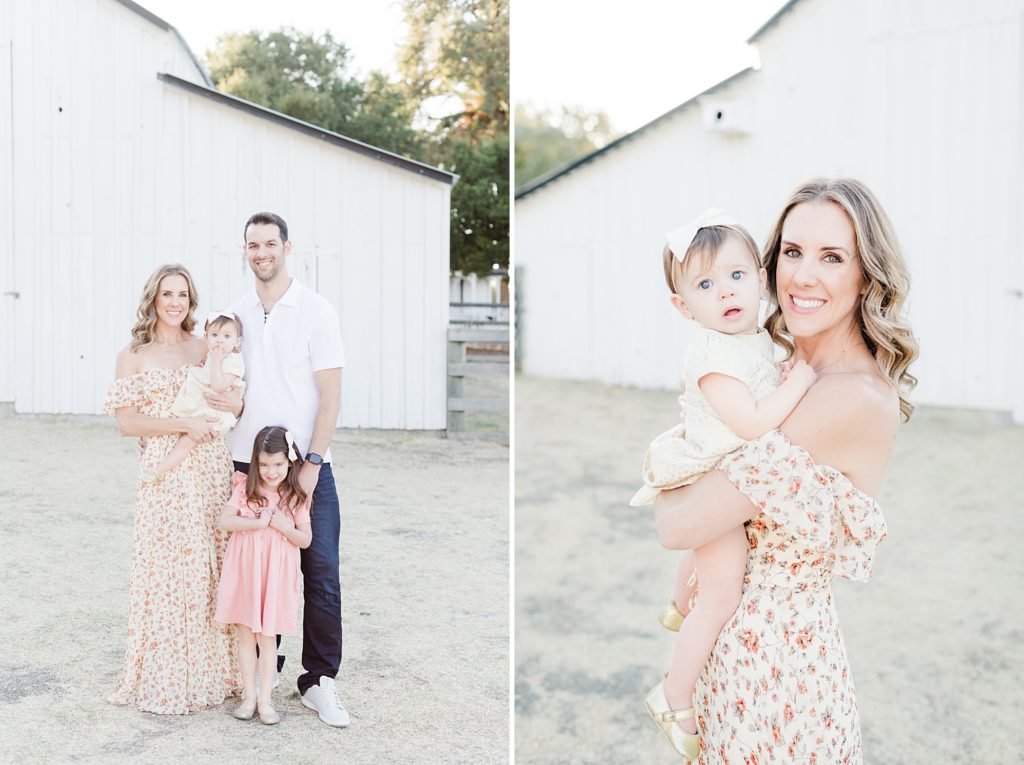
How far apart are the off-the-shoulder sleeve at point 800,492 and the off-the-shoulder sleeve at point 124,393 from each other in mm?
1374

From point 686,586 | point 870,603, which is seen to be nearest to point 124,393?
point 686,586

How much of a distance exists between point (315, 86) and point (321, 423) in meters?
1.05

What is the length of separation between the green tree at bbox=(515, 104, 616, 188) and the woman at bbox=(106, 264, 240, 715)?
46.8ft

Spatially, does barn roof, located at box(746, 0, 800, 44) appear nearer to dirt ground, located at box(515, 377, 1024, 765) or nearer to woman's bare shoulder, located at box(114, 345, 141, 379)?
→ dirt ground, located at box(515, 377, 1024, 765)

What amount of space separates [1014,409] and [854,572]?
21.9ft

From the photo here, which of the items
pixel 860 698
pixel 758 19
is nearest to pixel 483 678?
pixel 860 698

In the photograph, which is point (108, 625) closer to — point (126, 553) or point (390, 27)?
point (126, 553)

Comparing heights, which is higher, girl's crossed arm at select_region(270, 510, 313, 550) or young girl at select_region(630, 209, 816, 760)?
young girl at select_region(630, 209, 816, 760)

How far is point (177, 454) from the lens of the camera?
7.36 ft

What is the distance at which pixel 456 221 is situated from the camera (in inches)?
113

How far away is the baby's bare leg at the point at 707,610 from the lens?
1443 millimetres

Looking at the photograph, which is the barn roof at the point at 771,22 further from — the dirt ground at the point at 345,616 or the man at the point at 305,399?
the man at the point at 305,399

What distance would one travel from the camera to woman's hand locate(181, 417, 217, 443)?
87.3 inches

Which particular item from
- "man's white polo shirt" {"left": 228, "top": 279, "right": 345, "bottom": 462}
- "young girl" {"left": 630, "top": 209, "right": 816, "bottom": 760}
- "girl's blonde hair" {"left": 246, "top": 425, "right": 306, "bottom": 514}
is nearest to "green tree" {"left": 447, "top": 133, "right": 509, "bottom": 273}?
"man's white polo shirt" {"left": 228, "top": 279, "right": 345, "bottom": 462}
